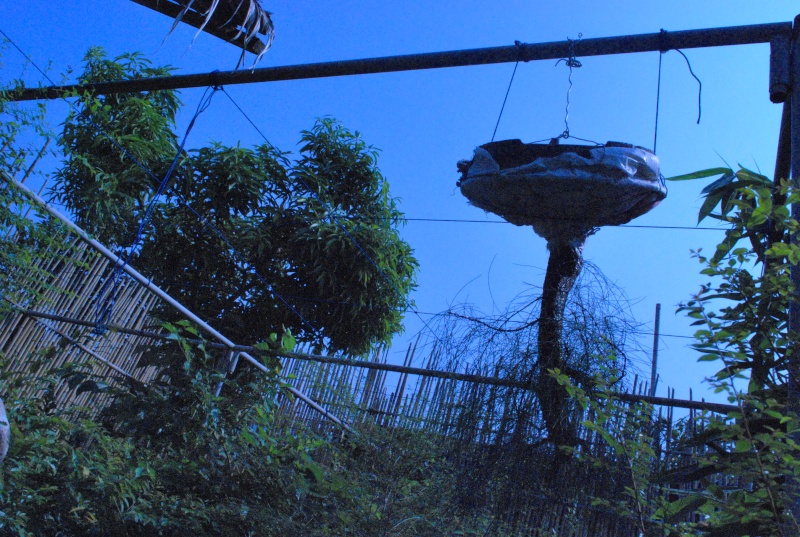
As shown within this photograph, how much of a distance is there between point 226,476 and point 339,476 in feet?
1.80

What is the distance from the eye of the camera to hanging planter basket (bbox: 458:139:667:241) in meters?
2.22

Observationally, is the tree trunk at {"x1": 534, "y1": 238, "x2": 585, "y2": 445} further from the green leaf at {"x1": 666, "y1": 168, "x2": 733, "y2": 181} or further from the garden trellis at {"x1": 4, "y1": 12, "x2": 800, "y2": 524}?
the garden trellis at {"x1": 4, "y1": 12, "x2": 800, "y2": 524}

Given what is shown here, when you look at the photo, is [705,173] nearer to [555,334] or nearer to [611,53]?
[611,53]

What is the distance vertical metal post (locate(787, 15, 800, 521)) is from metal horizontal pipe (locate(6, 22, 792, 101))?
164 mm

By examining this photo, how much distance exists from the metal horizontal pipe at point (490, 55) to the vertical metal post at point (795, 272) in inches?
6.5

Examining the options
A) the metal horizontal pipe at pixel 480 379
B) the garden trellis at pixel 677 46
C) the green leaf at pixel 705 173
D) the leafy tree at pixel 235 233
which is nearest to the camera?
the garden trellis at pixel 677 46

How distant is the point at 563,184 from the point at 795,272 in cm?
73

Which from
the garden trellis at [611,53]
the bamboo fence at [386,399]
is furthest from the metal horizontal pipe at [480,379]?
the garden trellis at [611,53]

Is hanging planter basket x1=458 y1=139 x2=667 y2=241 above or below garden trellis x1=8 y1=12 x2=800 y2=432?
below

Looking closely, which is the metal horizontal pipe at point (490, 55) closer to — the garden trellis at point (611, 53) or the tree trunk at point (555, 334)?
the garden trellis at point (611, 53)

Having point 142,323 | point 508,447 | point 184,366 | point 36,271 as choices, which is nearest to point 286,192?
point 142,323

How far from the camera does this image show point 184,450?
3.12m

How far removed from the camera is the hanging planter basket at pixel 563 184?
2221 millimetres

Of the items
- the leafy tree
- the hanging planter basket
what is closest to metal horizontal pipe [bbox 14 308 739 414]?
the hanging planter basket
